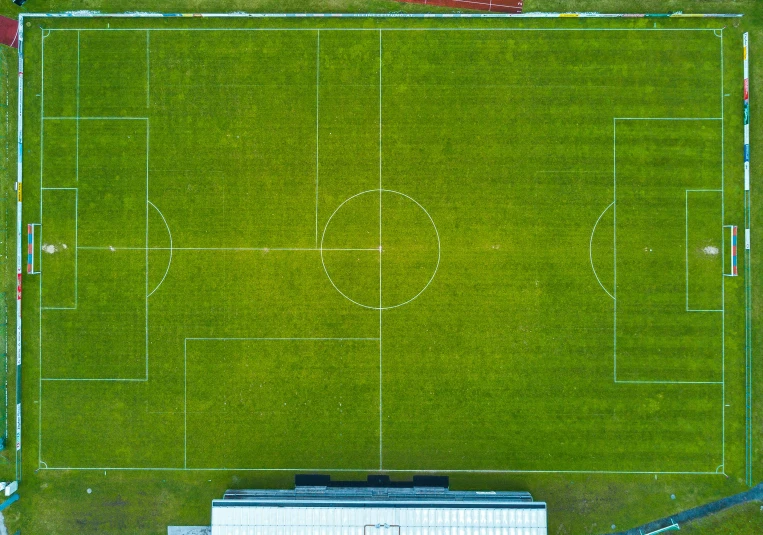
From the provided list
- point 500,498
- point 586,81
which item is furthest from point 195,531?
point 586,81

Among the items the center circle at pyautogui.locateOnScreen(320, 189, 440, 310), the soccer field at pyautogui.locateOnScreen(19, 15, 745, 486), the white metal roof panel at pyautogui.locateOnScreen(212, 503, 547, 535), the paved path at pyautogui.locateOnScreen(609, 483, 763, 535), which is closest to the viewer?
the white metal roof panel at pyautogui.locateOnScreen(212, 503, 547, 535)

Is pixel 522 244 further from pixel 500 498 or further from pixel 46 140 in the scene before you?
pixel 46 140

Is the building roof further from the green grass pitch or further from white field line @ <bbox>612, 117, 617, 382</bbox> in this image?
white field line @ <bbox>612, 117, 617, 382</bbox>

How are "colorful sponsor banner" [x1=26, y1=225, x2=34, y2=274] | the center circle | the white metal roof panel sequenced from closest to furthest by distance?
the white metal roof panel
the center circle
"colorful sponsor banner" [x1=26, y1=225, x2=34, y2=274]

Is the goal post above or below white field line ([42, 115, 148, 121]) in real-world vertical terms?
below

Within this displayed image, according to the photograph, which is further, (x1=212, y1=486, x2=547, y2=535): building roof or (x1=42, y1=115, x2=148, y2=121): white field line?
(x1=42, y1=115, x2=148, y2=121): white field line

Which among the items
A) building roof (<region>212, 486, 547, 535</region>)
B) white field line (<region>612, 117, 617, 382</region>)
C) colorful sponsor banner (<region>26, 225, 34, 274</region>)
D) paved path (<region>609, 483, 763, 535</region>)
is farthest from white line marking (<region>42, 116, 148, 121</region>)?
paved path (<region>609, 483, 763, 535</region>)

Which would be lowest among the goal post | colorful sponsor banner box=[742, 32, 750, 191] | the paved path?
the paved path
